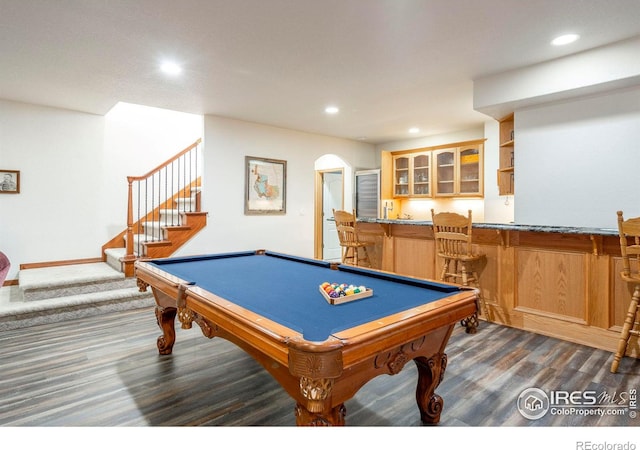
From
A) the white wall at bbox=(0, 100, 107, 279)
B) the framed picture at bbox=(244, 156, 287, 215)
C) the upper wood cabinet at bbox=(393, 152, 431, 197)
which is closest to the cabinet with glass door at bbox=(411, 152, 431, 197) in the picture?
the upper wood cabinet at bbox=(393, 152, 431, 197)

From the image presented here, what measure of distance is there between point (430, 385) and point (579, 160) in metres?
2.90

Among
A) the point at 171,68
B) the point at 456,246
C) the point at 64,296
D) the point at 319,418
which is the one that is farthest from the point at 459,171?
the point at 64,296

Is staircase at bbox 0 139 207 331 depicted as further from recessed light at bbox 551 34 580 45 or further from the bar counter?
recessed light at bbox 551 34 580 45

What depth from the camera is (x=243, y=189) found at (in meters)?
5.48

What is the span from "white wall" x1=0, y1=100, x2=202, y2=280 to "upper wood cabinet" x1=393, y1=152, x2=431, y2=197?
4.20 meters

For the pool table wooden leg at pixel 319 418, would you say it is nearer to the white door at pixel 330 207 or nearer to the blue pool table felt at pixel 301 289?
the blue pool table felt at pixel 301 289

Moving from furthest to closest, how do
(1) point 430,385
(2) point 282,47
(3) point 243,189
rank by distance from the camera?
(3) point 243,189, (2) point 282,47, (1) point 430,385

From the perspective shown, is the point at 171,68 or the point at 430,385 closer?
the point at 430,385

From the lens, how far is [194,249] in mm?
5023

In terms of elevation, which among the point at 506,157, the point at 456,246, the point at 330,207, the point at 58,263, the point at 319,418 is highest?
the point at 506,157

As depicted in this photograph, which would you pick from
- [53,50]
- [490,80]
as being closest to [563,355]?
[490,80]

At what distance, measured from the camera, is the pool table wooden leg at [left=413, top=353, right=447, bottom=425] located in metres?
1.80

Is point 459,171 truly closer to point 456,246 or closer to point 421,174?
point 421,174

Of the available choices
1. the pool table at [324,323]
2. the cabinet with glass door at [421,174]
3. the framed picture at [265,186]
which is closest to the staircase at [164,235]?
the framed picture at [265,186]
